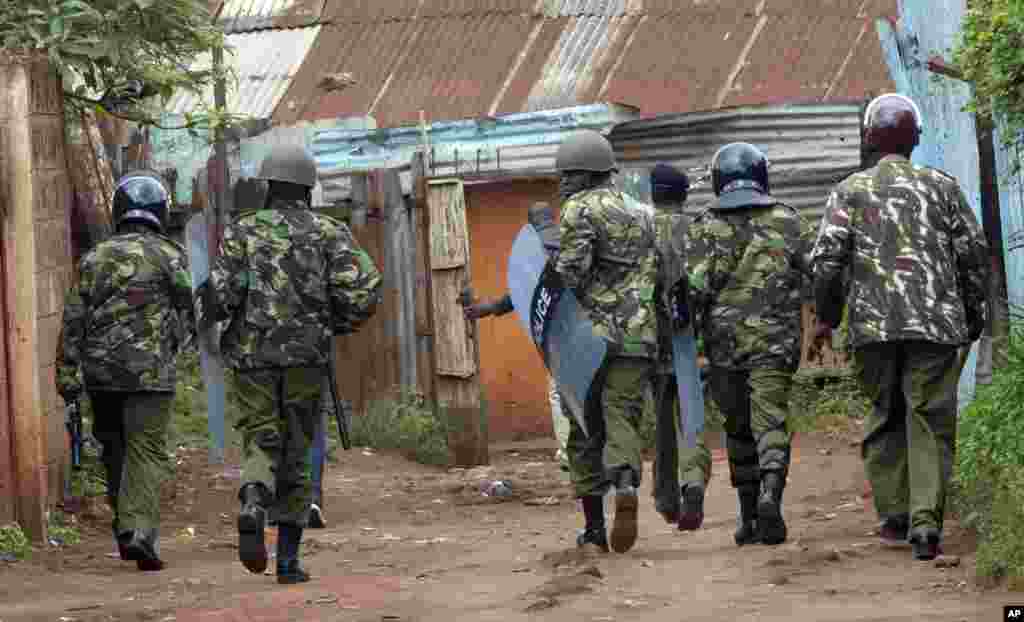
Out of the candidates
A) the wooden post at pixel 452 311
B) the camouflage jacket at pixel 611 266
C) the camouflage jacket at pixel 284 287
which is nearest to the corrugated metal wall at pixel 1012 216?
the camouflage jacket at pixel 611 266

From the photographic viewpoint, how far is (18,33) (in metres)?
10.9

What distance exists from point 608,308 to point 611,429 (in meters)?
0.56

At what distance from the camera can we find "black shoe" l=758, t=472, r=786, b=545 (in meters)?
9.20

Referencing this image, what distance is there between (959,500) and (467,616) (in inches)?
116

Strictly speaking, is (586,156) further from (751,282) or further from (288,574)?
(288,574)

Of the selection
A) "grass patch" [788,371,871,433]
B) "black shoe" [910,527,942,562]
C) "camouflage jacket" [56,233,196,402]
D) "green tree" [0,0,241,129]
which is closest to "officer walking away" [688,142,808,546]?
"black shoe" [910,527,942,562]

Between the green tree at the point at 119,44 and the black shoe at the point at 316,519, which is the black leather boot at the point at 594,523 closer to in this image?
the black shoe at the point at 316,519

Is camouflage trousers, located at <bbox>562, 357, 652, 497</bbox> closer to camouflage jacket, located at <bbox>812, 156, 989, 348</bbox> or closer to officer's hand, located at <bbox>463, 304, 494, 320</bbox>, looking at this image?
officer's hand, located at <bbox>463, 304, 494, 320</bbox>

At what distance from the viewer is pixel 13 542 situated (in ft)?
32.5

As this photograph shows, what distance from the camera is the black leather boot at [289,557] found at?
29.0 ft

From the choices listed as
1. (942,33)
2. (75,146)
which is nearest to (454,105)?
(75,146)

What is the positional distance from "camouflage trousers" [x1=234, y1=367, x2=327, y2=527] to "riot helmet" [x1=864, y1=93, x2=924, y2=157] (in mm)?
2717

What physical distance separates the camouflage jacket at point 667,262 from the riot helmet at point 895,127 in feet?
3.90

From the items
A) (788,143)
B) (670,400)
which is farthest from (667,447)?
(788,143)
